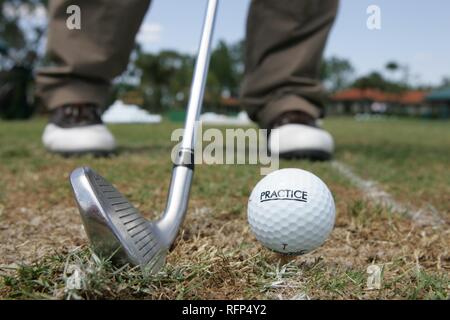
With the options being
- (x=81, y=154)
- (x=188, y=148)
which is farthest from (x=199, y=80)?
(x=81, y=154)

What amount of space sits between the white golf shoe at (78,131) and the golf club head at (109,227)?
2.19 meters

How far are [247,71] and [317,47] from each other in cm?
55

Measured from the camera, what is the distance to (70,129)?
3.56 meters

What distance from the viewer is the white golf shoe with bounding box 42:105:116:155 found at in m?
3.54

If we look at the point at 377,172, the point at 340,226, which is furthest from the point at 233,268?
the point at 377,172

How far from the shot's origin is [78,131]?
3.53 metres

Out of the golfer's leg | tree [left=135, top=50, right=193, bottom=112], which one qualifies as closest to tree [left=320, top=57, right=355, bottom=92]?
tree [left=135, top=50, right=193, bottom=112]

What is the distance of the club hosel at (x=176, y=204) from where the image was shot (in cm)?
160

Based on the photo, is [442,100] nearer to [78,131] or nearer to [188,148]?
[78,131]

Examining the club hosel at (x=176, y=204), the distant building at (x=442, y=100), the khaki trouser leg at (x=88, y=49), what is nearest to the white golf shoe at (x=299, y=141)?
the khaki trouser leg at (x=88, y=49)

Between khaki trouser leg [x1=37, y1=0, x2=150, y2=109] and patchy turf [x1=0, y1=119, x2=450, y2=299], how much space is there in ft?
1.75

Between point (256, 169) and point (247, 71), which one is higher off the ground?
point (247, 71)
